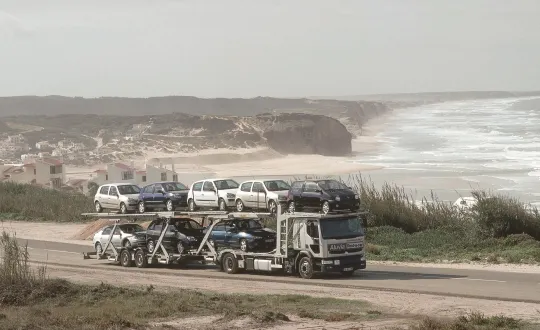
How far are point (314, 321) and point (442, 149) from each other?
102 metres

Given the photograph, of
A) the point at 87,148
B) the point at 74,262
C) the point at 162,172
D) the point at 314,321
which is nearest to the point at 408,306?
the point at 314,321

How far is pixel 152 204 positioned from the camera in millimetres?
37312

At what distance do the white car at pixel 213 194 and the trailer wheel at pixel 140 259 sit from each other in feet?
9.37

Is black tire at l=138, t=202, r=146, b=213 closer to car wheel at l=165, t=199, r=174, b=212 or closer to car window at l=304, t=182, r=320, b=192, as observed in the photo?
car wheel at l=165, t=199, r=174, b=212

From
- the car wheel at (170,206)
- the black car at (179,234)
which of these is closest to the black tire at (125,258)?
the black car at (179,234)

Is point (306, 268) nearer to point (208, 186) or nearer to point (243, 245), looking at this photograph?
point (243, 245)

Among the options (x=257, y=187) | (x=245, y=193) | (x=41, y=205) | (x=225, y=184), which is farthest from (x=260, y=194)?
(x=41, y=205)

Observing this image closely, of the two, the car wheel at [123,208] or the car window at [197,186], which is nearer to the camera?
the car window at [197,186]

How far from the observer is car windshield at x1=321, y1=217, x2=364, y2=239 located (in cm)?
Answer: 2981

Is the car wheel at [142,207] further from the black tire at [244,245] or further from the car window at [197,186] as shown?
the black tire at [244,245]

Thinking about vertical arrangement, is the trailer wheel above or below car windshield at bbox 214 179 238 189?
below

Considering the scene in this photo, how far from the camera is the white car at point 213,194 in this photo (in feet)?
115

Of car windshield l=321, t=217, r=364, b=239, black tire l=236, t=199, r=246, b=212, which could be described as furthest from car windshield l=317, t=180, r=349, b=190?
black tire l=236, t=199, r=246, b=212

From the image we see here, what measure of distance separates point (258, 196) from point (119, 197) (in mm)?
8294
